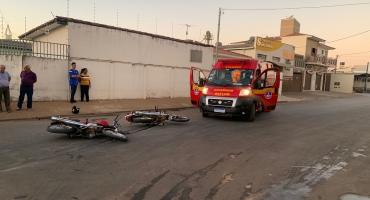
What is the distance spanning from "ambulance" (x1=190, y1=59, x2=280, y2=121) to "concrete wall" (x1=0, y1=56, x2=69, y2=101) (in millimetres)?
6485

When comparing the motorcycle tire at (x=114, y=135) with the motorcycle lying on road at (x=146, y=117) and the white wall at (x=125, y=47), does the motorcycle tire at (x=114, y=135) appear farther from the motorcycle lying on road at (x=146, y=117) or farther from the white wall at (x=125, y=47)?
the white wall at (x=125, y=47)

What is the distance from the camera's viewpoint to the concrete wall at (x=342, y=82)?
1973 inches

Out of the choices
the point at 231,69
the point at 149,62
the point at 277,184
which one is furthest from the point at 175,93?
the point at 277,184

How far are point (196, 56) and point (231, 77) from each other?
863 centimetres

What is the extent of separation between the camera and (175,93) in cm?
1819

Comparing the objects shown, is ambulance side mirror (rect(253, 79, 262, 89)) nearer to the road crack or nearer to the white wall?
the road crack

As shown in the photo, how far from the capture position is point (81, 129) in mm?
6527

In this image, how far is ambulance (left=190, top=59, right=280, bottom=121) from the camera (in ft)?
32.6

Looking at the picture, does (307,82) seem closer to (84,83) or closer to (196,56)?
(196,56)

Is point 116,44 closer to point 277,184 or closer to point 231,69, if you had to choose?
point 231,69

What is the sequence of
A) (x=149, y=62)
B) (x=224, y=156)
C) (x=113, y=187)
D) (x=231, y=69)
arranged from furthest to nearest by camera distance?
(x=149, y=62) → (x=231, y=69) → (x=224, y=156) → (x=113, y=187)

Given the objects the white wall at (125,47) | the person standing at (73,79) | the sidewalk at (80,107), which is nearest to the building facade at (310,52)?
the white wall at (125,47)

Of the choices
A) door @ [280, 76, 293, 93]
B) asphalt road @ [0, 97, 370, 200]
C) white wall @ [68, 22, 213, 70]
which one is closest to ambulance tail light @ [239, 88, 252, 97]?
asphalt road @ [0, 97, 370, 200]

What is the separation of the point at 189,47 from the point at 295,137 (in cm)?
1210
